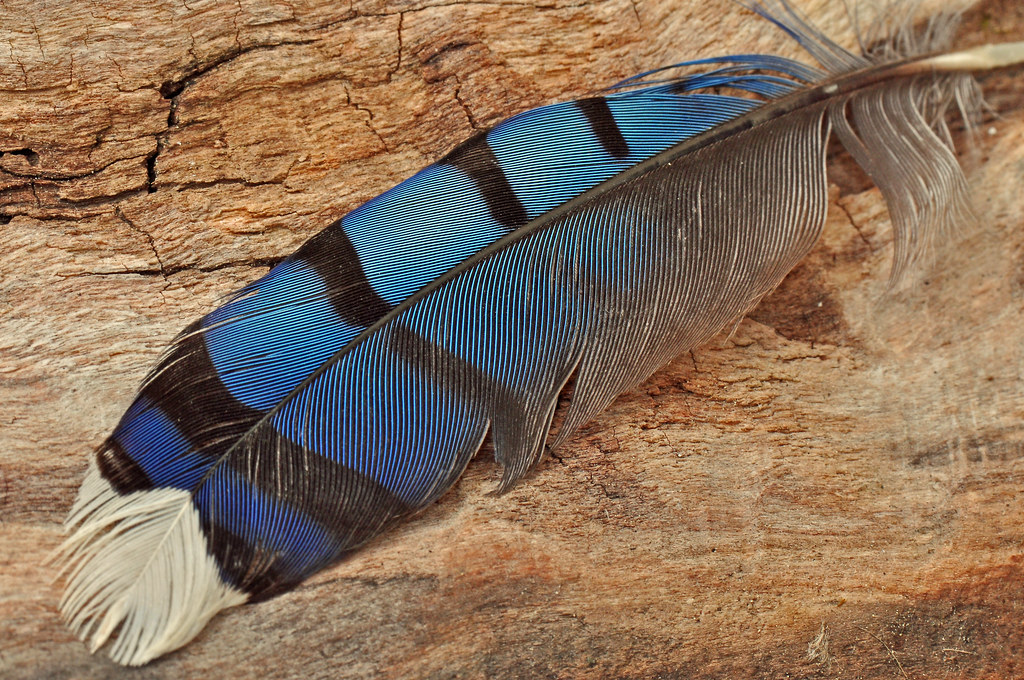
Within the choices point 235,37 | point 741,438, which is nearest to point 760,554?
point 741,438

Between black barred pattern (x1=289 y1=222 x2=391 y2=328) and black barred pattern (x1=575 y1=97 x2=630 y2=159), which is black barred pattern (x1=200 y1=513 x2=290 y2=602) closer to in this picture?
black barred pattern (x1=289 y1=222 x2=391 y2=328)

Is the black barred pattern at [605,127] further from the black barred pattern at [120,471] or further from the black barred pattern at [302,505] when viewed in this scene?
the black barred pattern at [120,471]

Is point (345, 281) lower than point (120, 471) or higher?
higher

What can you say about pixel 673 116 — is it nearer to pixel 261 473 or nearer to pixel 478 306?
pixel 478 306

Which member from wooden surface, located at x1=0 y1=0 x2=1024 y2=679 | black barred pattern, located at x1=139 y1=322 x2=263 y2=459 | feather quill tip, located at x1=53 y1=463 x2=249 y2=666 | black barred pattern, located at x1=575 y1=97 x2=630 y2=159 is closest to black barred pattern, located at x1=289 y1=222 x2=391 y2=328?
wooden surface, located at x1=0 y1=0 x2=1024 y2=679

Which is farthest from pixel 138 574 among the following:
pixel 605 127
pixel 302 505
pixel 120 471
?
pixel 605 127

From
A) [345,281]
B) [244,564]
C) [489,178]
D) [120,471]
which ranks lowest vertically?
[244,564]

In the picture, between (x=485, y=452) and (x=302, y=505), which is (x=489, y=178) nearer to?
(x=485, y=452)
